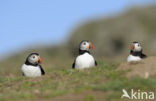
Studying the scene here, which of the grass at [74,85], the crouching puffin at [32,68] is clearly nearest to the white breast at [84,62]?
the grass at [74,85]

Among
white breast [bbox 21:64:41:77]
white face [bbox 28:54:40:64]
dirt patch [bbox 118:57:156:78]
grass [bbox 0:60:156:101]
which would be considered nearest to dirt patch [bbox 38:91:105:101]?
grass [bbox 0:60:156:101]

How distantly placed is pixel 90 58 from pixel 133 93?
14.2 ft

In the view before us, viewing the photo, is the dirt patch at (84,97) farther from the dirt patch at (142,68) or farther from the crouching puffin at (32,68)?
the crouching puffin at (32,68)

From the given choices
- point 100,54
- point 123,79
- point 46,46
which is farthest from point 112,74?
A: point 46,46

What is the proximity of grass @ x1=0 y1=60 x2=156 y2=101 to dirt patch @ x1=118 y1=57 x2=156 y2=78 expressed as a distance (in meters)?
0.32

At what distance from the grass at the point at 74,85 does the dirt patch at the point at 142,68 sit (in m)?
0.32

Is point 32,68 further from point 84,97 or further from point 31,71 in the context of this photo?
point 84,97

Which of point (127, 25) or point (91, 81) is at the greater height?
point (127, 25)

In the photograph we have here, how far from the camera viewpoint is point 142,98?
10898 millimetres

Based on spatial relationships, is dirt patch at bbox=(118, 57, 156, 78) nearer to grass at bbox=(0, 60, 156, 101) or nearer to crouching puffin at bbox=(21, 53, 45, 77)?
grass at bbox=(0, 60, 156, 101)

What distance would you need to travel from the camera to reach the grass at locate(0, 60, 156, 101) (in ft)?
34.1

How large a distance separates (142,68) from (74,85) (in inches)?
101

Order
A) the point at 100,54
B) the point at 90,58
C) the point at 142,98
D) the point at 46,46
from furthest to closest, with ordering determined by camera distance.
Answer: the point at 46,46, the point at 100,54, the point at 90,58, the point at 142,98

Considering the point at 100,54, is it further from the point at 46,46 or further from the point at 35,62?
the point at 35,62
